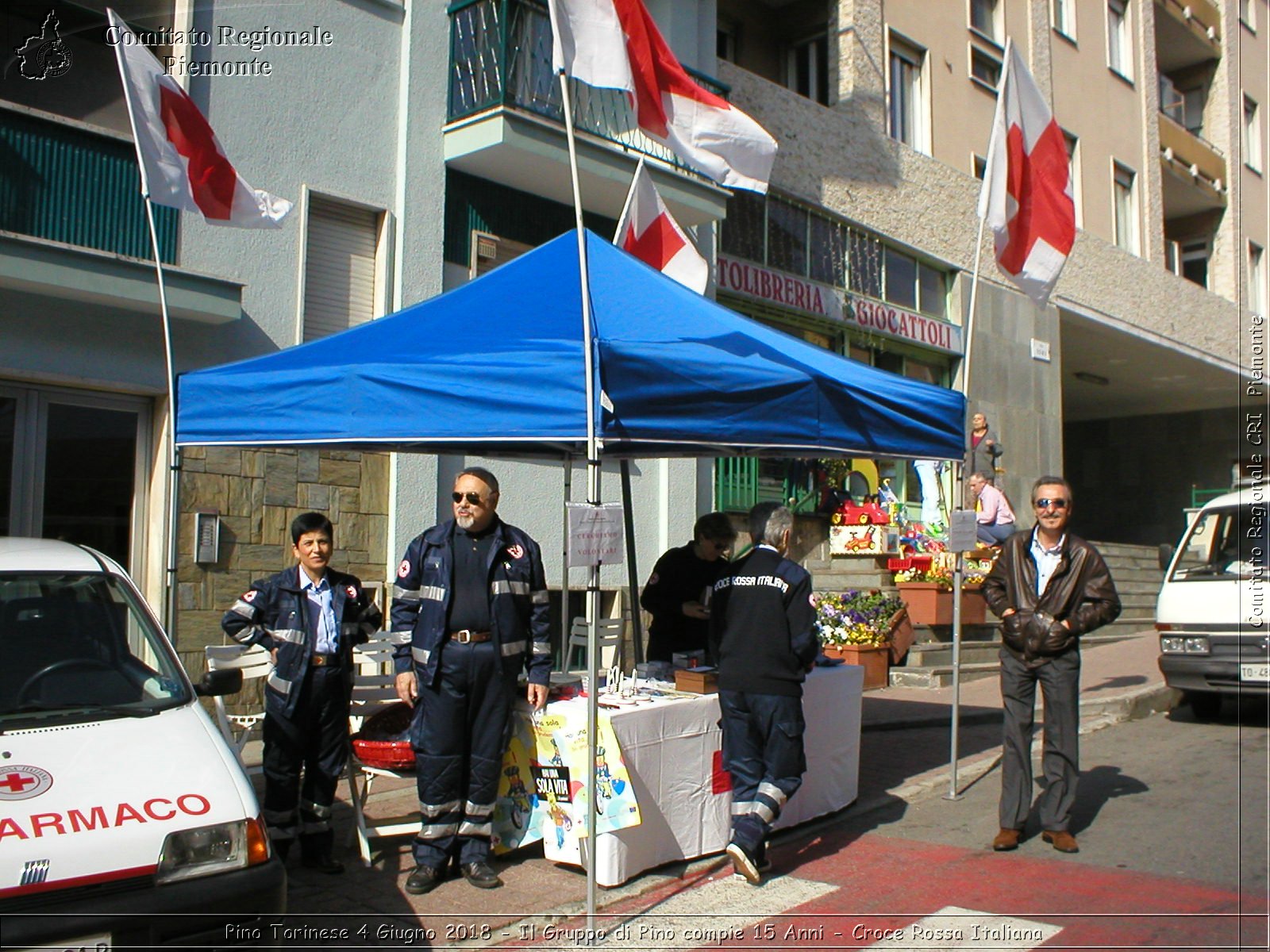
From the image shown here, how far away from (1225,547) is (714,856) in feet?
20.0

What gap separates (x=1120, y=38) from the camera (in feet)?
76.2

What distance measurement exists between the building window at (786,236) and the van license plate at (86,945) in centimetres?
1251

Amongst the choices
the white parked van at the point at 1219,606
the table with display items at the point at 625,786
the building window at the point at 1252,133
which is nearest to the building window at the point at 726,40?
the white parked van at the point at 1219,606

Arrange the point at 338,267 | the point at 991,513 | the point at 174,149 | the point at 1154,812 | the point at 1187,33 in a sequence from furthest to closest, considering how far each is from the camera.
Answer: the point at 1187,33 → the point at 991,513 → the point at 338,267 → the point at 1154,812 → the point at 174,149

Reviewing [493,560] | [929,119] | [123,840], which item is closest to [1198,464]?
[929,119]

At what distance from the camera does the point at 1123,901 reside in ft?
17.4

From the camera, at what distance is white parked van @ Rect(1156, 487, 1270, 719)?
29.9ft

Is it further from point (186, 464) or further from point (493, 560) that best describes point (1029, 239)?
point (186, 464)

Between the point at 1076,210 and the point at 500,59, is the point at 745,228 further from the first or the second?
the point at 1076,210

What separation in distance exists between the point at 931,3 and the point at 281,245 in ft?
40.9

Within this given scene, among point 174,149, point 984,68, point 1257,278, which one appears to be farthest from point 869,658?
point 1257,278

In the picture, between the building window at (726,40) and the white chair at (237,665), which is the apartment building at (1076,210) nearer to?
the building window at (726,40)

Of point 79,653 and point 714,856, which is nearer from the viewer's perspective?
point 79,653

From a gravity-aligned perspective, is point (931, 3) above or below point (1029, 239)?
above
